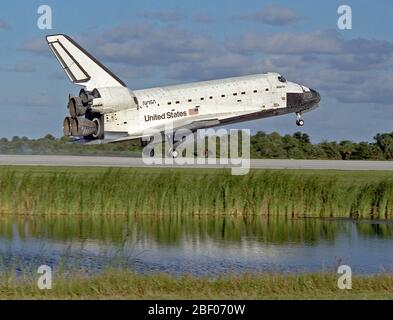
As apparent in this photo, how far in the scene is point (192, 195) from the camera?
26.1 m

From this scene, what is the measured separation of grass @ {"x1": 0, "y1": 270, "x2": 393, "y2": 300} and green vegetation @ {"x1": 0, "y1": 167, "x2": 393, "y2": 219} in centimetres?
1136

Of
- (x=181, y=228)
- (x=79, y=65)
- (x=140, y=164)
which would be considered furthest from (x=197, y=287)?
(x=79, y=65)

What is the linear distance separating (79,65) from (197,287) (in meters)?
24.9

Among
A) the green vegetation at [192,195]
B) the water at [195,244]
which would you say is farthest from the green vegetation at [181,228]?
the green vegetation at [192,195]

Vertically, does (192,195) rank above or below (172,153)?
below

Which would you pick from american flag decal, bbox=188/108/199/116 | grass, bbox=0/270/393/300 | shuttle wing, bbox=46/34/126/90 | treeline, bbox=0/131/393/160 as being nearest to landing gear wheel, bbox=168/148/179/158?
american flag decal, bbox=188/108/199/116

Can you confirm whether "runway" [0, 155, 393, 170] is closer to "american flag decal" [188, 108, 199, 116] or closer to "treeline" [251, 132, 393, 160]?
"american flag decal" [188, 108, 199, 116]

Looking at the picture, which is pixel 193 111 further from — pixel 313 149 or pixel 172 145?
pixel 313 149

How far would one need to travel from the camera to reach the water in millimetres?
17469

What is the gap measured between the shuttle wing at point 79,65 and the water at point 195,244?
13135mm

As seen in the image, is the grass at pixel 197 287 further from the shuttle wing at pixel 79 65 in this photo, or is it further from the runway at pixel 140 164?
the shuttle wing at pixel 79 65
